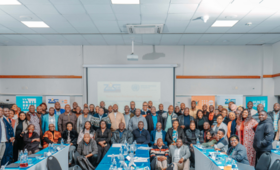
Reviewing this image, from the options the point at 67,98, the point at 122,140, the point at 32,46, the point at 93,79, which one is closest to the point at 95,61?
the point at 93,79

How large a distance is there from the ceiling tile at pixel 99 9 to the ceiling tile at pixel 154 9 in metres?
0.73

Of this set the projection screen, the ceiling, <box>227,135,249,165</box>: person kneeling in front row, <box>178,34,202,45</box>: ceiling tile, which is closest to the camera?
<box>227,135,249,165</box>: person kneeling in front row

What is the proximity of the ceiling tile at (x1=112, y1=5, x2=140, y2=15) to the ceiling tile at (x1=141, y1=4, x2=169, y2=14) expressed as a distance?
129 millimetres

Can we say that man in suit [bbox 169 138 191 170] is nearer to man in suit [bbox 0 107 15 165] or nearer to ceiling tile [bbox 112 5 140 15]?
ceiling tile [bbox 112 5 140 15]

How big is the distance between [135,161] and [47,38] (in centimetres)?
519

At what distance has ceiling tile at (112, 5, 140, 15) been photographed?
12.8 ft

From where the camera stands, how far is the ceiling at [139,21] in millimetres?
3861

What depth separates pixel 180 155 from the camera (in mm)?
4336

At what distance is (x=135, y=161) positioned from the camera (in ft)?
11.8

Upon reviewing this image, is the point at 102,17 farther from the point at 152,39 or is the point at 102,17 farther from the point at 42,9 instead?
the point at 152,39

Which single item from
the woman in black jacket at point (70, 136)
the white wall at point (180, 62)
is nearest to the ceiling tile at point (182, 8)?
the white wall at point (180, 62)

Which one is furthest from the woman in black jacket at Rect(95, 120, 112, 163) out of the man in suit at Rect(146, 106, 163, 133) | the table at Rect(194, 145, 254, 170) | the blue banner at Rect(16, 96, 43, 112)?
the blue banner at Rect(16, 96, 43, 112)

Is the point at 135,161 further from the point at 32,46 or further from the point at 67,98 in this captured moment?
the point at 32,46

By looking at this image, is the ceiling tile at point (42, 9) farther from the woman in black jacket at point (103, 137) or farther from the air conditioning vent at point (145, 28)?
the woman in black jacket at point (103, 137)
